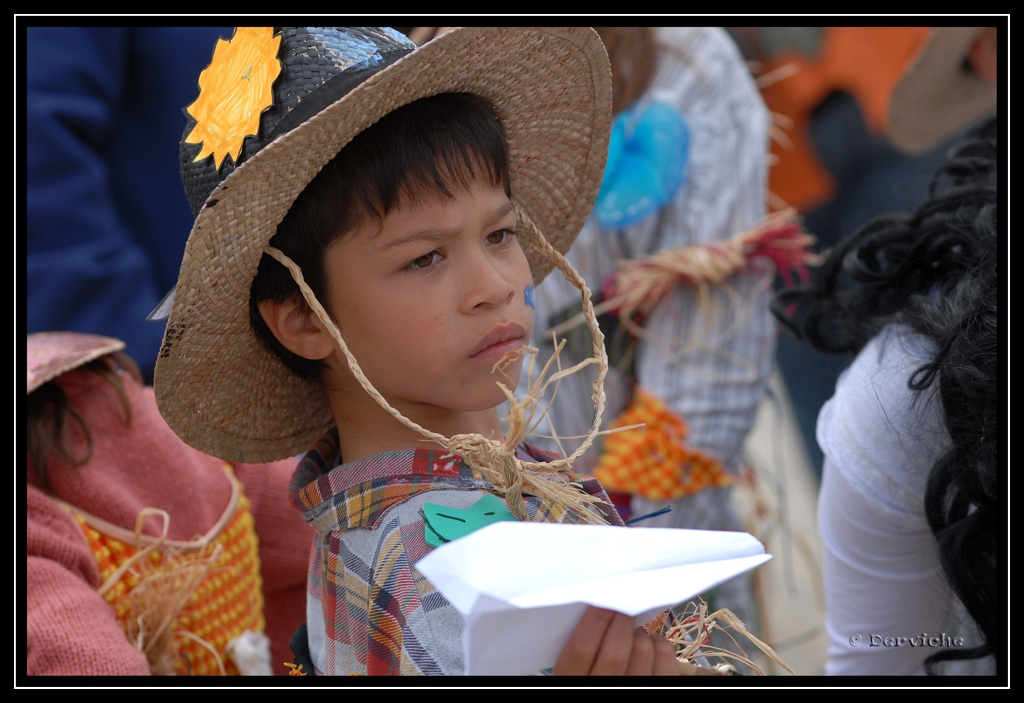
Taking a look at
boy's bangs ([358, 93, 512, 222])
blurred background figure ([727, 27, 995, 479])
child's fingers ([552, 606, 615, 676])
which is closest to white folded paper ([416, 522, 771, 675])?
child's fingers ([552, 606, 615, 676])

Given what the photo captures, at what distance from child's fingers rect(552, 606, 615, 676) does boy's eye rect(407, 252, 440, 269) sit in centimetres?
46

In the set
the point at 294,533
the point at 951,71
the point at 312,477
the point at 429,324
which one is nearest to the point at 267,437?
the point at 312,477

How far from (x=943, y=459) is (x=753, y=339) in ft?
4.17

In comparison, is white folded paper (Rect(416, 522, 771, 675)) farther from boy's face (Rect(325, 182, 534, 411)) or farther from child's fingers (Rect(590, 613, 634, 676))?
boy's face (Rect(325, 182, 534, 411))

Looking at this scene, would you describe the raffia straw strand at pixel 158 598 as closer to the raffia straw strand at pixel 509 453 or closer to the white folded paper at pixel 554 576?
the raffia straw strand at pixel 509 453

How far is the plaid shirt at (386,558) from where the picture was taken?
0.98m

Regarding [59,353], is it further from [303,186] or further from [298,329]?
[303,186]

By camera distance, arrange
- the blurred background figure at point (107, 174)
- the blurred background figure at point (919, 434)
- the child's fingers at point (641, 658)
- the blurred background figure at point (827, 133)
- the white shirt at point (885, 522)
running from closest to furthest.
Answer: the child's fingers at point (641, 658)
the blurred background figure at point (919, 434)
the white shirt at point (885, 522)
the blurred background figure at point (107, 174)
the blurred background figure at point (827, 133)

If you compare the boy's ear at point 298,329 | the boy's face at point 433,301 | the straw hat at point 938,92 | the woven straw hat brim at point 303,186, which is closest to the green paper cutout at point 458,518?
the boy's face at point 433,301

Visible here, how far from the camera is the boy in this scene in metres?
1.04

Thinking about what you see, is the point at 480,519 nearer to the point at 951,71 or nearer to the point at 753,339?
the point at 753,339

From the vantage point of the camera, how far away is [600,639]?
0.85 m

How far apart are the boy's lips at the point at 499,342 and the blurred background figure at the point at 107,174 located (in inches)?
53.7

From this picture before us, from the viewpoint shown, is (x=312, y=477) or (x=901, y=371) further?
(x=901, y=371)
